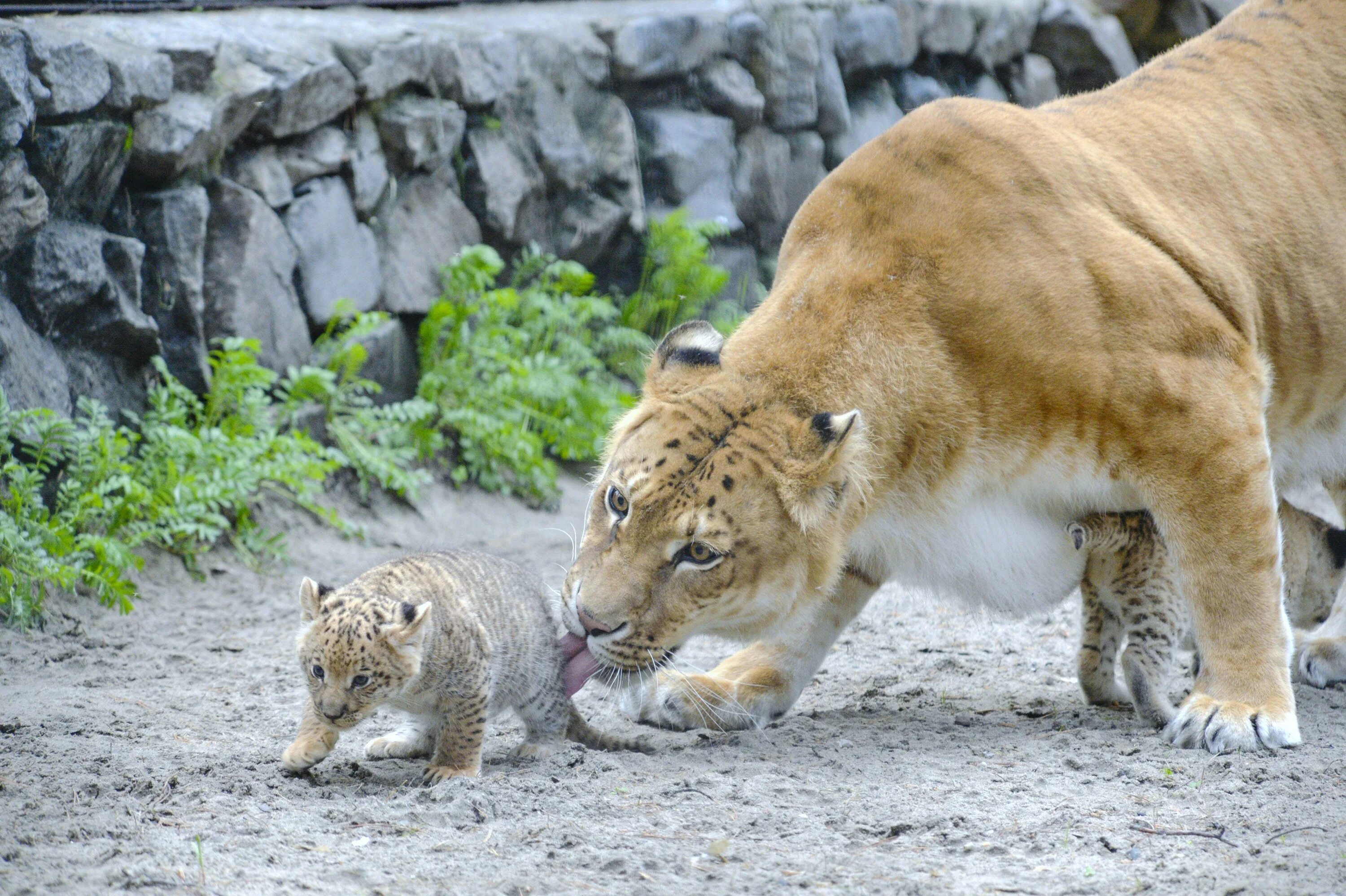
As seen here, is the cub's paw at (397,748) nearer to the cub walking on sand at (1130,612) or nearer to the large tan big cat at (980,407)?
the large tan big cat at (980,407)

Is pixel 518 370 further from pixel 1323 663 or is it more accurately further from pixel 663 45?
pixel 1323 663

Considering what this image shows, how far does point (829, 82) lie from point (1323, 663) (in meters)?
7.02

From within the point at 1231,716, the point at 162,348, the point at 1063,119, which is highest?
the point at 1063,119

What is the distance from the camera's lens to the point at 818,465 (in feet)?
14.0

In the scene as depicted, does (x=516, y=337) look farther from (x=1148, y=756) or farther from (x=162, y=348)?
(x=1148, y=756)

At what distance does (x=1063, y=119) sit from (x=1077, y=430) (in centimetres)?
142

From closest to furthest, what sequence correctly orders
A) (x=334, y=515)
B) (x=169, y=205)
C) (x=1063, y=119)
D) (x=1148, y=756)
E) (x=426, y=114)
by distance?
(x=1148, y=756)
(x=1063, y=119)
(x=169, y=205)
(x=334, y=515)
(x=426, y=114)

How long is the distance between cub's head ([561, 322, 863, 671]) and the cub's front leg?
86 cm

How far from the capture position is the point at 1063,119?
207 inches

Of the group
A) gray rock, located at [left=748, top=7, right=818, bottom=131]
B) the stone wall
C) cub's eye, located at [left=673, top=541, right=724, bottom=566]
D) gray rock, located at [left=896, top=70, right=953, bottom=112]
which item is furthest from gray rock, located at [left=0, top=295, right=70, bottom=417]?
gray rock, located at [left=896, top=70, right=953, bottom=112]

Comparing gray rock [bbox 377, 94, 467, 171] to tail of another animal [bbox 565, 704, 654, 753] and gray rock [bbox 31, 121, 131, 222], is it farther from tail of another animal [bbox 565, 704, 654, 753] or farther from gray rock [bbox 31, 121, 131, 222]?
tail of another animal [bbox 565, 704, 654, 753]

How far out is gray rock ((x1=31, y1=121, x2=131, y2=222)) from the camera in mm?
6133

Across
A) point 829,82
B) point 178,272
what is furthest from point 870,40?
point 178,272

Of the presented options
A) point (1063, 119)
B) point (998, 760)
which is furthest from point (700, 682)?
point (1063, 119)
